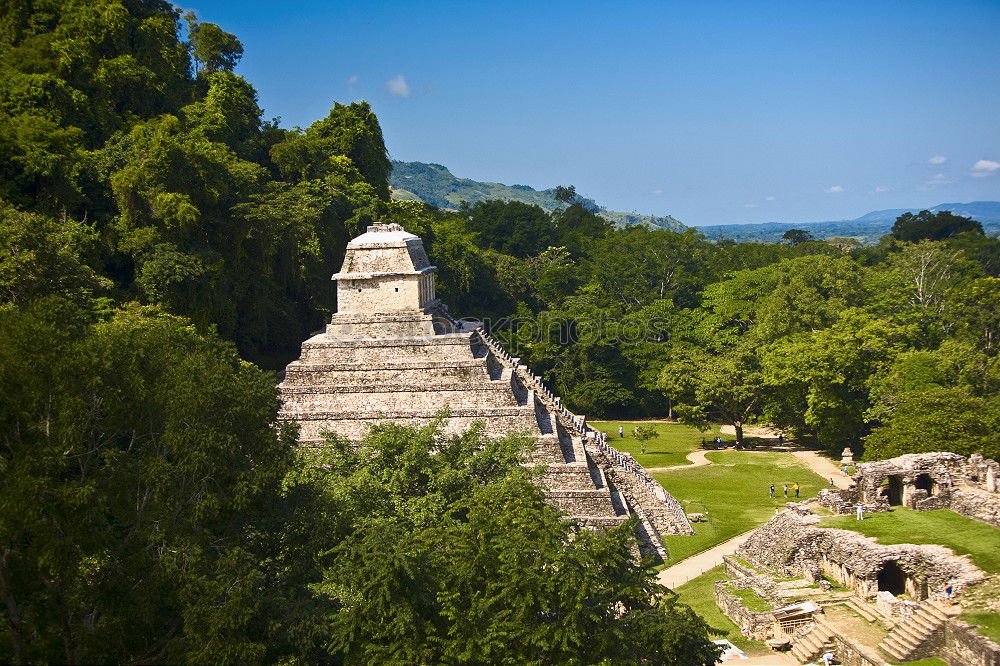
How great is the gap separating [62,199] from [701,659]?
96.1 ft

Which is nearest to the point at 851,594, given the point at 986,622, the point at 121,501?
the point at 986,622

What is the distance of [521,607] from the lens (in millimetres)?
14773

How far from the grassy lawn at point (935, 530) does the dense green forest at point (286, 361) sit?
617 cm

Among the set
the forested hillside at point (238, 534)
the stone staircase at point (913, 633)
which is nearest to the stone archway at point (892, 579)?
the stone staircase at point (913, 633)

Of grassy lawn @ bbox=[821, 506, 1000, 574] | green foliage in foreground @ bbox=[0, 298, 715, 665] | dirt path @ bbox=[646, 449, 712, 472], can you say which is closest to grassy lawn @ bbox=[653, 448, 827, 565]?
dirt path @ bbox=[646, 449, 712, 472]

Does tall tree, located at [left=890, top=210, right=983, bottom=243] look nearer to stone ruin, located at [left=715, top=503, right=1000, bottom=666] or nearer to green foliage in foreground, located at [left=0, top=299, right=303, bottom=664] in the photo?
stone ruin, located at [left=715, top=503, right=1000, bottom=666]

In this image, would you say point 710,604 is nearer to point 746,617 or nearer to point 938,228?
point 746,617

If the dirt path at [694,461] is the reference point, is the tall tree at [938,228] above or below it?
above

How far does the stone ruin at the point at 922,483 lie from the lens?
90.8 ft

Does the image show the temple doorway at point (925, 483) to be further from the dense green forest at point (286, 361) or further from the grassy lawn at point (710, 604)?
the grassy lawn at point (710, 604)

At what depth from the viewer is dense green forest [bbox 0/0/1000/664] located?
44.7 ft

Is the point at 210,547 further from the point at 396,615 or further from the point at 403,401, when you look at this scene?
the point at 403,401

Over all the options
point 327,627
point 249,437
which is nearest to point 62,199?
point 249,437

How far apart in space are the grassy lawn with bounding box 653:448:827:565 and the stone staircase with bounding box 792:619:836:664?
6513 mm
